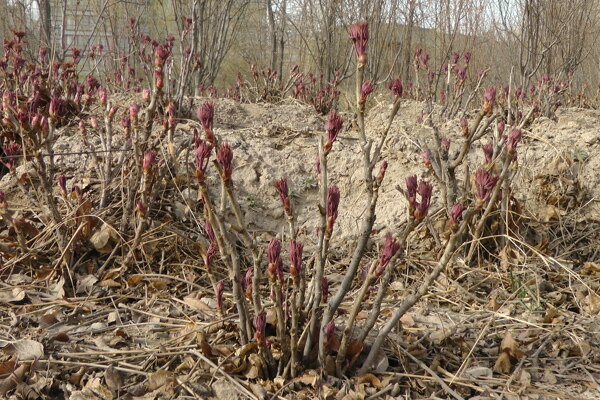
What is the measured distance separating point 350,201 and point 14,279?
1.94 metres

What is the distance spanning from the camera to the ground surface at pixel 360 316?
1.96 meters

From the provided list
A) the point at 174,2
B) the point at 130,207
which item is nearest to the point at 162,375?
the point at 130,207

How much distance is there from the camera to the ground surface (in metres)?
1.96

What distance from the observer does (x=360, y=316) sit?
236cm

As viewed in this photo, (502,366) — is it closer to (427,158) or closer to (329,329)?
(329,329)

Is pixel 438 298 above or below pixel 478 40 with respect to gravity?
below

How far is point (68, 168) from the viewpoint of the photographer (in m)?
3.56

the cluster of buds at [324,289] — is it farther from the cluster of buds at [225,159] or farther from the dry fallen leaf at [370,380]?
the cluster of buds at [225,159]

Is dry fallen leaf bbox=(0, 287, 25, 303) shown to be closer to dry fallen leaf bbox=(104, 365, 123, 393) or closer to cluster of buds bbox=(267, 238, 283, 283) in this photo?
dry fallen leaf bbox=(104, 365, 123, 393)

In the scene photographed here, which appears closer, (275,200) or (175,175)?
(175,175)

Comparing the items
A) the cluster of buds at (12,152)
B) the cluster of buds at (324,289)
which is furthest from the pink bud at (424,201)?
the cluster of buds at (12,152)

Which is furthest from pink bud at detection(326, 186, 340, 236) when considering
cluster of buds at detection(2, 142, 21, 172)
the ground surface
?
cluster of buds at detection(2, 142, 21, 172)

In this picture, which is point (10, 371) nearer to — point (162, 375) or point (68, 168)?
point (162, 375)

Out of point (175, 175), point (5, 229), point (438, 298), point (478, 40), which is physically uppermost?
point (478, 40)
